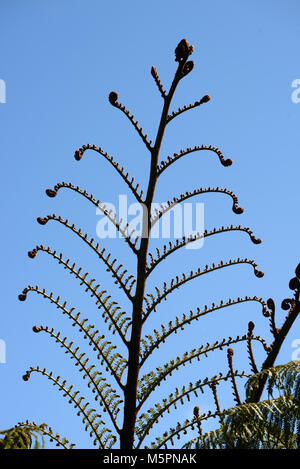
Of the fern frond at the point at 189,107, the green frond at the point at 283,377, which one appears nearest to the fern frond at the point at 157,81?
the fern frond at the point at 189,107

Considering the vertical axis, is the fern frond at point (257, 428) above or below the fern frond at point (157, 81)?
below

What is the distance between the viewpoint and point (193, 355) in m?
3.35

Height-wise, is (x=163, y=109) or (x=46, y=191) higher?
(x=163, y=109)

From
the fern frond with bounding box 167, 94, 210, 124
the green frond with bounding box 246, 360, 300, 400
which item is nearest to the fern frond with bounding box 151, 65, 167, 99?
the fern frond with bounding box 167, 94, 210, 124

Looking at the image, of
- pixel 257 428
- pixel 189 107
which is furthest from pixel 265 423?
pixel 189 107

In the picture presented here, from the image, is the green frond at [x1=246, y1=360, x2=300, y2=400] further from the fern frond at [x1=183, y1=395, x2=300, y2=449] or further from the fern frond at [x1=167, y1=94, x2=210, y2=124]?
the fern frond at [x1=167, y1=94, x2=210, y2=124]

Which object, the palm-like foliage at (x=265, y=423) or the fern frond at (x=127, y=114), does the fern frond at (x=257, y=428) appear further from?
the fern frond at (x=127, y=114)

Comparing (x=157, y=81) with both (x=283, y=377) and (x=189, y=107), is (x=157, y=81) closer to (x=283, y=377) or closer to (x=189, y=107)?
(x=189, y=107)
